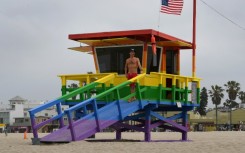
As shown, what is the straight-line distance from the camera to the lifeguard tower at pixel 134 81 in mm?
19703

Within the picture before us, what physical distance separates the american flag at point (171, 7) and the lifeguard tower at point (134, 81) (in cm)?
151

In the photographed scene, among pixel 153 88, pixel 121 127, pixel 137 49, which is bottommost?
pixel 121 127

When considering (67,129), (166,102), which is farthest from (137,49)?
(67,129)

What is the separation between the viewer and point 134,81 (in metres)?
19.7

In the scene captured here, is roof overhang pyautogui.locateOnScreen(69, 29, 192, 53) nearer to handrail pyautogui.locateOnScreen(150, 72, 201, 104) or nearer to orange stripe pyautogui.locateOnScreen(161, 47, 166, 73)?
orange stripe pyautogui.locateOnScreen(161, 47, 166, 73)

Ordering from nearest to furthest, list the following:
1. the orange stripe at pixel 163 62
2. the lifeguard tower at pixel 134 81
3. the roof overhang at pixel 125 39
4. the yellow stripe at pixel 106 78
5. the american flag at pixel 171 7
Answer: the lifeguard tower at pixel 134 81
the yellow stripe at pixel 106 78
the roof overhang at pixel 125 39
the orange stripe at pixel 163 62
the american flag at pixel 171 7

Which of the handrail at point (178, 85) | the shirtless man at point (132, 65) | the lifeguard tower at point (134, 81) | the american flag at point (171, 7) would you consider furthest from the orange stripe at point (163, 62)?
the shirtless man at point (132, 65)

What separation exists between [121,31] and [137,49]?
4.14ft

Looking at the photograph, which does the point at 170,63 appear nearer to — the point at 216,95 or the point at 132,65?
the point at 132,65

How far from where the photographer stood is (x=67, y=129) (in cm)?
1856

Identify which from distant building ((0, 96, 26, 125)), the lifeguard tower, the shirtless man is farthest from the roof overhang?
distant building ((0, 96, 26, 125))

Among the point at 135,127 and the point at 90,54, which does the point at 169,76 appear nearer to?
the point at 135,127

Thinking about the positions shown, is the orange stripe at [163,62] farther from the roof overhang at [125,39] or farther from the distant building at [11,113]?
the distant building at [11,113]

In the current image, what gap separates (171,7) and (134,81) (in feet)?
17.8
